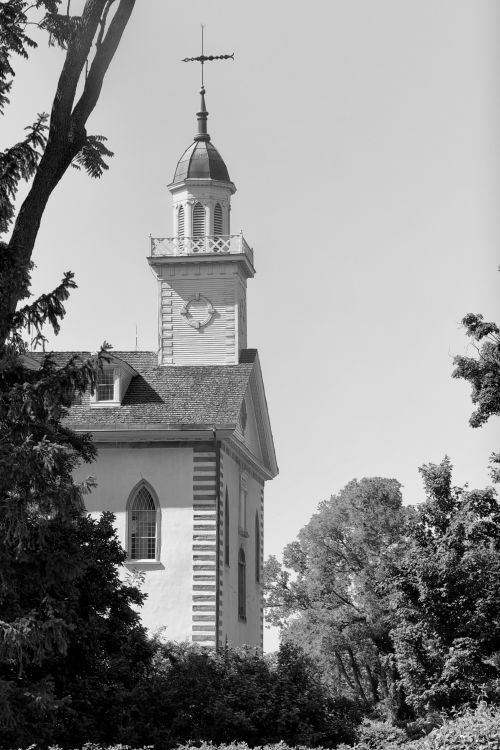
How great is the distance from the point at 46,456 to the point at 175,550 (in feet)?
66.1

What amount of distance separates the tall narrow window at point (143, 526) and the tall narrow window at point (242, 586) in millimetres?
5492

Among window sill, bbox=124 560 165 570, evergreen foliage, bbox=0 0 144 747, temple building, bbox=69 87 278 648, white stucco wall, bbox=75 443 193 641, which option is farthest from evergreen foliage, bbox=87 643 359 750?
window sill, bbox=124 560 165 570

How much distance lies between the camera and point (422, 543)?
109 feet

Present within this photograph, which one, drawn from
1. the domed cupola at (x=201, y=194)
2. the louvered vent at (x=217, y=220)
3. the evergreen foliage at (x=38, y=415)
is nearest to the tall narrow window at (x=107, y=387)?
the domed cupola at (x=201, y=194)

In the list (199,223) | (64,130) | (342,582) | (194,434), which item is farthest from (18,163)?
(342,582)

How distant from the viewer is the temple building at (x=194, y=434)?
40656 millimetres

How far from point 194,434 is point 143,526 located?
9.98 ft

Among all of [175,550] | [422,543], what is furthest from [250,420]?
[422,543]

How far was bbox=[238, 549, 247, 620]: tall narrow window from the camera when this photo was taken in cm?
4559

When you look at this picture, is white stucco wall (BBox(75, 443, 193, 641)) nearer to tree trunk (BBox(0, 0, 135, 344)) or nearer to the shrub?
tree trunk (BBox(0, 0, 135, 344))

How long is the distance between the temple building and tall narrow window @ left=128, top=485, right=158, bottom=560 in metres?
0.03

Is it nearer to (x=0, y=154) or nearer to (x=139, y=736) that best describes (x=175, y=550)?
(x=139, y=736)

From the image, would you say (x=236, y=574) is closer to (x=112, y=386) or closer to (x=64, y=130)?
(x=112, y=386)

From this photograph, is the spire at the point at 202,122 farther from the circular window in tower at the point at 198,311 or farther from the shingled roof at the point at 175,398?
the shingled roof at the point at 175,398
